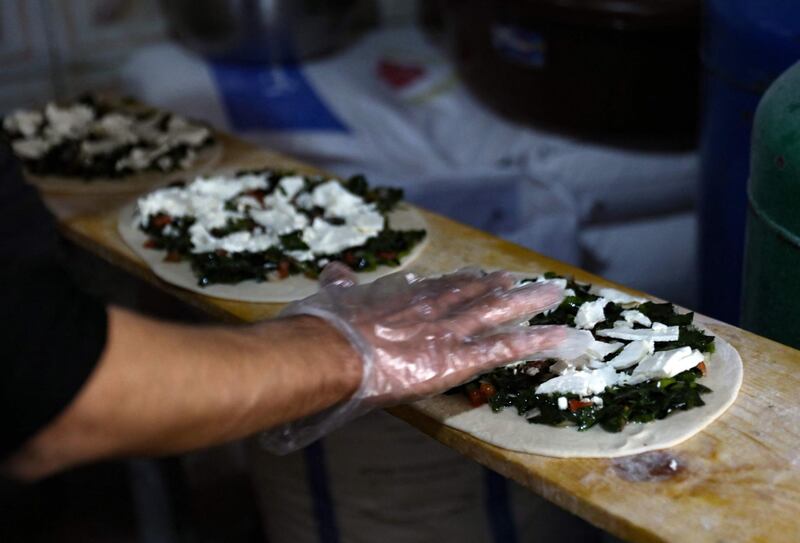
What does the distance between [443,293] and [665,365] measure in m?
0.35

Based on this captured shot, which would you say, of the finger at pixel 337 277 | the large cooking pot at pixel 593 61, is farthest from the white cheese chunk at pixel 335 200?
the large cooking pot at pixel 593 61

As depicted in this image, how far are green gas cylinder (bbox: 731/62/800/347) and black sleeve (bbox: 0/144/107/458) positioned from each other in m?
1.21

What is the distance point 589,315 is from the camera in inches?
64.5

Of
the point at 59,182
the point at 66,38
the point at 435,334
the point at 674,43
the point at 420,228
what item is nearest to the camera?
the point at 435,334

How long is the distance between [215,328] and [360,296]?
284 mm

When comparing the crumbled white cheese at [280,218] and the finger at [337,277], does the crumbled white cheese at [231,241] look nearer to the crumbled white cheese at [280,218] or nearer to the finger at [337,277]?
the crumbled white cheese at [280,218]

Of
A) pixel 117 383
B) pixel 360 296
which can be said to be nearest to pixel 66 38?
pixel 360 296

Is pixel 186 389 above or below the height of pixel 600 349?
above

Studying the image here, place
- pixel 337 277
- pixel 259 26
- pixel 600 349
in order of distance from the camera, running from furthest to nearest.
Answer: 1. pixel 259 26
2. pixel 337 277
3. pixel 600 349

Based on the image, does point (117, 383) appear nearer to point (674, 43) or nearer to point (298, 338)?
point (298, 338)

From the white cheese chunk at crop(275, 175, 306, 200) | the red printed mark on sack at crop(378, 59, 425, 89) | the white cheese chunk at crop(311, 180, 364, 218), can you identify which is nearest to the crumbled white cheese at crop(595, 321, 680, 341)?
the white cheese chunk at crop(311, 180, 364, 218)

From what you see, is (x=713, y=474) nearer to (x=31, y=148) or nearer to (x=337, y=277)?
(x=337, y=277)

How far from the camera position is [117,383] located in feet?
3.78

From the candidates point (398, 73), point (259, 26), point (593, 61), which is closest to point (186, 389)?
point (593, 61)
